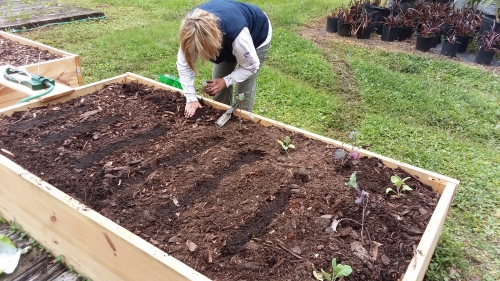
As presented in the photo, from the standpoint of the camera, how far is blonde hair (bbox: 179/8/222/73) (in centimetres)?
250

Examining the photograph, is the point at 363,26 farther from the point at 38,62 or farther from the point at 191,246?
the point at 191,246

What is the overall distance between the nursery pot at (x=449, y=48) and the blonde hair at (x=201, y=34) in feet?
18.4

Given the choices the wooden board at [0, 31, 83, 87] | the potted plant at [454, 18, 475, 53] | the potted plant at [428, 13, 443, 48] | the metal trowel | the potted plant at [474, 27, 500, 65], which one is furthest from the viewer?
the potted plant at [428, 13, 443, 48]

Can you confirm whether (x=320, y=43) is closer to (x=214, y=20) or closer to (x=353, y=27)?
(x=353, y=27)

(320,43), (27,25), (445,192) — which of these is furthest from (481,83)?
(27,25)

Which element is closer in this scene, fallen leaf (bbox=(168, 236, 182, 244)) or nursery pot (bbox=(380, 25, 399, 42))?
fallen leaf (bbox=(168, 236, 182, 244))

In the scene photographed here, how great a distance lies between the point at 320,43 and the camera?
7.24m

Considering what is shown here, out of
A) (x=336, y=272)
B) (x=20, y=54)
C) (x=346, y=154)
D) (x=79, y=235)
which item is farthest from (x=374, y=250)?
(x=20, y=54)

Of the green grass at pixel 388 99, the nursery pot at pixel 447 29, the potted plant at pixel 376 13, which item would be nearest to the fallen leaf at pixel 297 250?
the green grass at pixel 388 99

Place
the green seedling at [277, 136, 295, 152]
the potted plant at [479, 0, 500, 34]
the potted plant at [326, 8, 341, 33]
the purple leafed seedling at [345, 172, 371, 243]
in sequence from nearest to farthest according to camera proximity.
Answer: the purple leafed seedling at [345, 172, 371, 243], the green seedling at [277, 136, 295, 152], the potted plant at [479, 0, 500, 34], the potted plant at [326, 8, 341, 33]

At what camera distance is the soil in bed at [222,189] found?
1853mm

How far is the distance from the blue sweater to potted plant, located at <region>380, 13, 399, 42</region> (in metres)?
5.06

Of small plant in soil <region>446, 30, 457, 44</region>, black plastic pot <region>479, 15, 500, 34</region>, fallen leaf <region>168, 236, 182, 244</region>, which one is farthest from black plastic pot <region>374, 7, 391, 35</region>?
fallen leaf <region>168, 236, 182, 244</region>

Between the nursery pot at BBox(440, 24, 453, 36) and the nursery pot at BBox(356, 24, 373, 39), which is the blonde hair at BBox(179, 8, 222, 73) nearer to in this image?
the nursery pot at BBox(356, 24, 373, 39)
